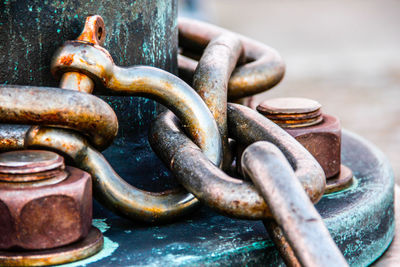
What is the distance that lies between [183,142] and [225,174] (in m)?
0.13

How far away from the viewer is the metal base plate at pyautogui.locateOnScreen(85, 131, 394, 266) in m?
1.15

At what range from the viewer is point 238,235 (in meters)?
1.23

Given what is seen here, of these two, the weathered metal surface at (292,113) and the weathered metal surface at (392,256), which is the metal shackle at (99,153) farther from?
the weathered metal surface at (392,256)

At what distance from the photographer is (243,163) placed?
3.63 ft

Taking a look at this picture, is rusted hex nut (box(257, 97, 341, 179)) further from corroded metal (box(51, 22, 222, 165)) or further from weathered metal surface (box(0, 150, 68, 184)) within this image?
weathered metal surface (box(0, 150, 68, 184))

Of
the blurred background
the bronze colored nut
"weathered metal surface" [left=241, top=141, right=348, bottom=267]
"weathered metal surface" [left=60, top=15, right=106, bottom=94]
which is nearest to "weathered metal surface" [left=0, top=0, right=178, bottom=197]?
"weathered metal surface" [left=60, top=15, right=106, bottom=94]

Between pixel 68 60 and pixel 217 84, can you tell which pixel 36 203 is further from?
pixel 217 84

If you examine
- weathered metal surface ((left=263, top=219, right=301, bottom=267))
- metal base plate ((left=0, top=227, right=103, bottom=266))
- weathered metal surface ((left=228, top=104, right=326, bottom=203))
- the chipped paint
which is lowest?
the chipped paint

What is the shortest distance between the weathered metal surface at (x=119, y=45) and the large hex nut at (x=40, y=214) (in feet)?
1.08

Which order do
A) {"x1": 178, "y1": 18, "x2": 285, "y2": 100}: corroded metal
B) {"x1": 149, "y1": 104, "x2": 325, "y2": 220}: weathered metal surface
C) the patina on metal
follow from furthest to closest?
1. {"x1": 178, "y1": 18, "x2": 285, "y2": 100}: corroded metal
2. the patina on metal
3. {"x1": 149, "y1": 104, "x2": 325, "y2": 220}: weathered metal surface

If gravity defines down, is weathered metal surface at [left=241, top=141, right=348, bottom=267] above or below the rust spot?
below

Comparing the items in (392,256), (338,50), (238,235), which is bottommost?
(338,50)

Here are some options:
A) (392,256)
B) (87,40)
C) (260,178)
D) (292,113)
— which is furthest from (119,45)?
(392,256)

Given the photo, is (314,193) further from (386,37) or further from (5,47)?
(386,37)
